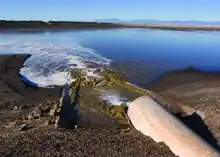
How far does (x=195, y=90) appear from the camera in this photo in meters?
19.8

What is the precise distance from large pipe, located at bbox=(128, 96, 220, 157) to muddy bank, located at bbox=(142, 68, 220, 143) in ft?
5.06

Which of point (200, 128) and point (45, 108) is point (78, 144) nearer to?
point (200, 128)

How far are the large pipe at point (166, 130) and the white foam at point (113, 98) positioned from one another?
106 inches

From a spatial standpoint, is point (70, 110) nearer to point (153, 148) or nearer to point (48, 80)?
point (153, 148)

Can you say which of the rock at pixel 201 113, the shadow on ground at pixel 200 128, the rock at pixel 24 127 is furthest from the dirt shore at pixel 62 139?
the rock at pixel 201 113

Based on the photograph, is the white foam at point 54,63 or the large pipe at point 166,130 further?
the white foam at point 54,63

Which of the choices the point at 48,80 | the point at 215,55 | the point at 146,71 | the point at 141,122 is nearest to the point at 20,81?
the point at 48,80

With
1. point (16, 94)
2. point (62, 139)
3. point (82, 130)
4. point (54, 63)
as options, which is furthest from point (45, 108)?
→ point (54, 63)

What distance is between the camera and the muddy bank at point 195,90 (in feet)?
47.5

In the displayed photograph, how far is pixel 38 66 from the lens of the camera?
28.8 m

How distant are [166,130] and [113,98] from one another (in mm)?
6734

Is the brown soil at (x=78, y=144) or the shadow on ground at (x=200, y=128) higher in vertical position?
the brown soil at (x=78, y=144)

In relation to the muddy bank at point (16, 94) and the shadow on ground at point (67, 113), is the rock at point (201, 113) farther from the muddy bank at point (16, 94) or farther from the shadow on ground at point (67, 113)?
the muddy bank at point (16, 94)

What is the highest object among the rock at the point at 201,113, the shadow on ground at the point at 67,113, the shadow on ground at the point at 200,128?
the rock at the point at 201,113
